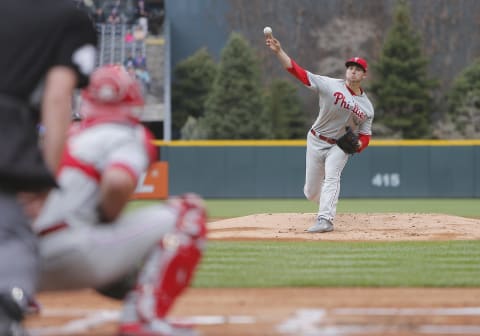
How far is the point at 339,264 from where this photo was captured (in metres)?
6.96

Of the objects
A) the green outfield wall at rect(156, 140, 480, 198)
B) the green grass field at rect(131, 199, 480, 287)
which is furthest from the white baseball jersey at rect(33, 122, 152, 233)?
the green outfield wall at rect(156, 140, 480, 198)

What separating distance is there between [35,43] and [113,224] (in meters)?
0.75

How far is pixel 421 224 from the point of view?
10484mm

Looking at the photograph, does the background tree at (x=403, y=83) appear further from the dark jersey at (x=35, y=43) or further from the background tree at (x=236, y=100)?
the dark jersey at (x=35, y=43)

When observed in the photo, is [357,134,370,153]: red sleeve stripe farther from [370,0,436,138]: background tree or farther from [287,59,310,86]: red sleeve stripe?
[370,0,436,138]: background tree

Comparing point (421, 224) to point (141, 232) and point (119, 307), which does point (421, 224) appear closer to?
point (119, 307)

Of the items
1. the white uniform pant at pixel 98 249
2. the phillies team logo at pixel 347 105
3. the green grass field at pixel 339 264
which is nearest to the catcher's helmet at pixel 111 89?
the white uniform pant at pixel 98 249

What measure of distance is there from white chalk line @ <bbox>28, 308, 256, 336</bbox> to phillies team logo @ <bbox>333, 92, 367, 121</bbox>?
5.37 m

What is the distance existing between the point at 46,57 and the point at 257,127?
106ft

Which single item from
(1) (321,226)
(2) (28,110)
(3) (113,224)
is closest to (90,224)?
(3) (113,224)

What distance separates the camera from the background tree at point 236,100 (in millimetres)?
35438

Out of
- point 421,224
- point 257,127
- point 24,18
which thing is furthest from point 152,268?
point 257,127

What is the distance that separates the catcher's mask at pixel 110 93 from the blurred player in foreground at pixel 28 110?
11 centimetres

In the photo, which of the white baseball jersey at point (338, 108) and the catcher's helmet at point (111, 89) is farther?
the white baseball jersey at point (338, 108)
